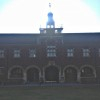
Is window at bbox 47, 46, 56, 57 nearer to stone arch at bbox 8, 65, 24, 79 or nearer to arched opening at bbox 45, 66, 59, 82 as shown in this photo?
arched opening at bbox 45, 66, 59, 82

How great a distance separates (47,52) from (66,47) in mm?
3032

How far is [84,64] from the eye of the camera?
4112 cm

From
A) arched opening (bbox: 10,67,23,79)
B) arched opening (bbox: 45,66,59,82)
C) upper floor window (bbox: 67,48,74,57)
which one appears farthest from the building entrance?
arched opening (bbox: 10,67,23,79)

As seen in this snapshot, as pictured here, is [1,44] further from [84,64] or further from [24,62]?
[84,64]

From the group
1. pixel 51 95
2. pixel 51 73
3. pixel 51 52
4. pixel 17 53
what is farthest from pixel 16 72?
pixel 51 95

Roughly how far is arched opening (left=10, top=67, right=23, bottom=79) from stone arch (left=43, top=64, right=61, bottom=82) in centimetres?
367

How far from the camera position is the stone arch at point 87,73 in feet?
133

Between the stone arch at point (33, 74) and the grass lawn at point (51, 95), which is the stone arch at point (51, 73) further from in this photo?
the grass lawn at point (51, 95)

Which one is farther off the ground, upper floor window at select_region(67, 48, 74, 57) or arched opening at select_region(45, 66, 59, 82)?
upper floor window at select_region(67, 48, 74, 57)

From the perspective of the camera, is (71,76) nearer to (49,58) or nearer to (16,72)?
(49,58)

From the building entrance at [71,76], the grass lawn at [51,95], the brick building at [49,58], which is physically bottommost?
the grass lawn at [51,95]

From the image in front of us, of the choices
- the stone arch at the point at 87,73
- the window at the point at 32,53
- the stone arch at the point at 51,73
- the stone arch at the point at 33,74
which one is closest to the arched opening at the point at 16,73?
the stone arch at the point at 33,74

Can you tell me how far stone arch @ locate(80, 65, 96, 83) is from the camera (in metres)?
40.6

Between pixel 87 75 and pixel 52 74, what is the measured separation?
535 centimetres
